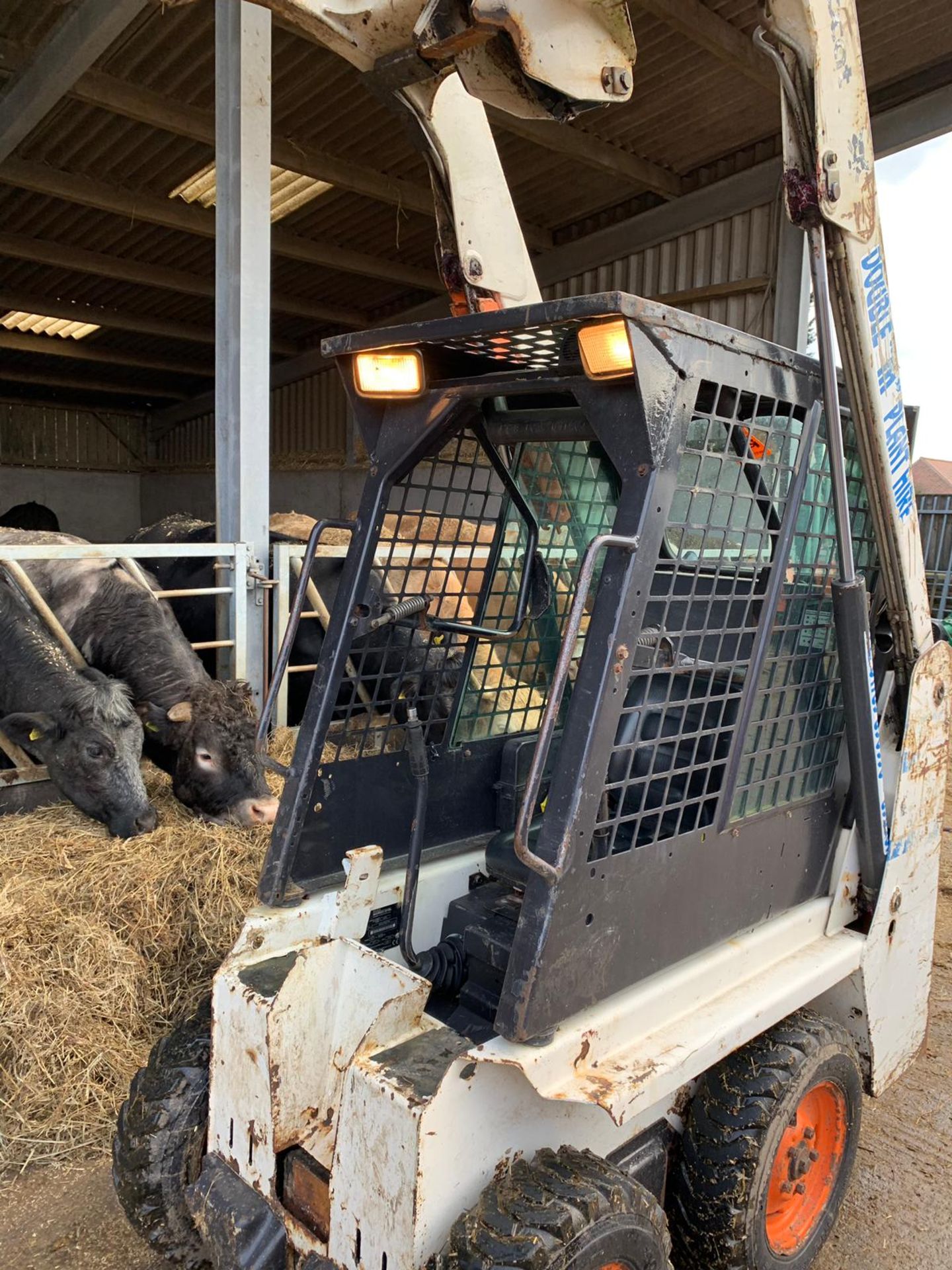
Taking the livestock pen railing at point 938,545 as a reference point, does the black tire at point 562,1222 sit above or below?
below

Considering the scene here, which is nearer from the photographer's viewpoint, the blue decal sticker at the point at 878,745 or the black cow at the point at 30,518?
the blue decal sticker at the point at 878,745

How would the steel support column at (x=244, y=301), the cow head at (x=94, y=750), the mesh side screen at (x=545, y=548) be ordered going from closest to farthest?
the mesh side screen at (x=545, y=548)
the cow head at (x=94, y=750)
the steel support column at (x=244, y=301)

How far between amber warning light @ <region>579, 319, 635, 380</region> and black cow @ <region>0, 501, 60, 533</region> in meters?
17.6

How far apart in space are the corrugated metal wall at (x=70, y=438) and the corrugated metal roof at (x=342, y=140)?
26.9 feet

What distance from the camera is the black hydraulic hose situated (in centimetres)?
232

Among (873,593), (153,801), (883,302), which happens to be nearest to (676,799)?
(873,593)

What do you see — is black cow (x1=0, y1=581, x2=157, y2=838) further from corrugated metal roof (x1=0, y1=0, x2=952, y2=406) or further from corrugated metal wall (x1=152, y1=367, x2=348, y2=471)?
corrugated metal wall (x1=152, y1=367, x2=348, y2=471)

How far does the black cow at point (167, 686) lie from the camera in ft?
15.3

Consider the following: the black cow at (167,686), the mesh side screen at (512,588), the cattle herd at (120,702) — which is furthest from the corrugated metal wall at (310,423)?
the mesh side screen at (512,588)

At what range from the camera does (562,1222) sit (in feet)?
4.97

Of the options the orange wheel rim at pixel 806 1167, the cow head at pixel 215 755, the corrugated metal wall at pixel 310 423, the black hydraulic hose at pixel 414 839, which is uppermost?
the corrugated metal wall at pixel 310 423

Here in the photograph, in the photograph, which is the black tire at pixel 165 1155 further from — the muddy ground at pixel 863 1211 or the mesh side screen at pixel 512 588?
the mesh side screen at pixel 512 588

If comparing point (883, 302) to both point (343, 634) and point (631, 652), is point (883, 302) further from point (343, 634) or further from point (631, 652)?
point (343, 634)

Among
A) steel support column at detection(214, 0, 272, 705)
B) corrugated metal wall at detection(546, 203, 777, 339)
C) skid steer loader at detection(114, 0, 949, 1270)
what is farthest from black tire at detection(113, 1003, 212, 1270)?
corrugated metal wall at detection(546, 203, 777, 339)
